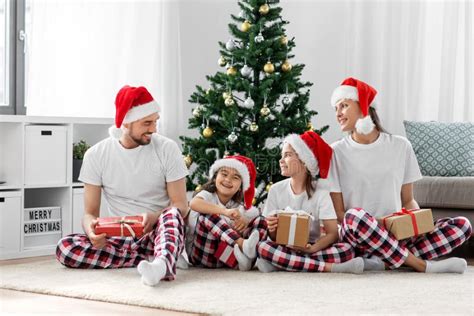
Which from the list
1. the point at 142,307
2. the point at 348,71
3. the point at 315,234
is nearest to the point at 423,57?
the point at 348,71

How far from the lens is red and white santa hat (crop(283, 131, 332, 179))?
11.4 ft

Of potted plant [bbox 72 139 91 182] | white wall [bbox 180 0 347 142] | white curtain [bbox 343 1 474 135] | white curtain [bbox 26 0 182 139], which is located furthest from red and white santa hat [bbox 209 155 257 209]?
white curtain [bbox 343 1 474 135]

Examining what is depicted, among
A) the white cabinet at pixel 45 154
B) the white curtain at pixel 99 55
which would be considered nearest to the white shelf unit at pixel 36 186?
the white cabinet at pixel 45 154

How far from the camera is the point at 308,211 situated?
345 centimetres

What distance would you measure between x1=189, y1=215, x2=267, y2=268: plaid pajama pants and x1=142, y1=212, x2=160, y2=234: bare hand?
8.8 inches

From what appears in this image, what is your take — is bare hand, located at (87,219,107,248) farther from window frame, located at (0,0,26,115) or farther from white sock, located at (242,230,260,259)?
window frame, located at (0,0,26,115)

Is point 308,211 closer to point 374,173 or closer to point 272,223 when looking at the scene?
point 272,223

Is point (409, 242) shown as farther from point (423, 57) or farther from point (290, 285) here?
point (423, 57)

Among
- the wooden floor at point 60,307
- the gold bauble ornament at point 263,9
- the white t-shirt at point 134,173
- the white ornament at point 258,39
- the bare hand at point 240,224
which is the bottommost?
the wooden floor at point 60,307

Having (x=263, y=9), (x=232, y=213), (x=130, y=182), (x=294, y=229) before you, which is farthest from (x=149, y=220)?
(x=263, y=9)

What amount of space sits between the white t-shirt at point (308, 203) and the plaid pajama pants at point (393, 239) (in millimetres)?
99

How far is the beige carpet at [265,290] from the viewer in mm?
2504

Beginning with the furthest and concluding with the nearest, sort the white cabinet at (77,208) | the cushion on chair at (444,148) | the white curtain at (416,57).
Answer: the white curtain at (416,57)
the cushion on chair at (444,148)
the white cabinet at (77,208)

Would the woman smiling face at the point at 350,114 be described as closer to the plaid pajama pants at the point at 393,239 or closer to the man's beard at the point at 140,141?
the plaid pajama pants at the point at 393,239
